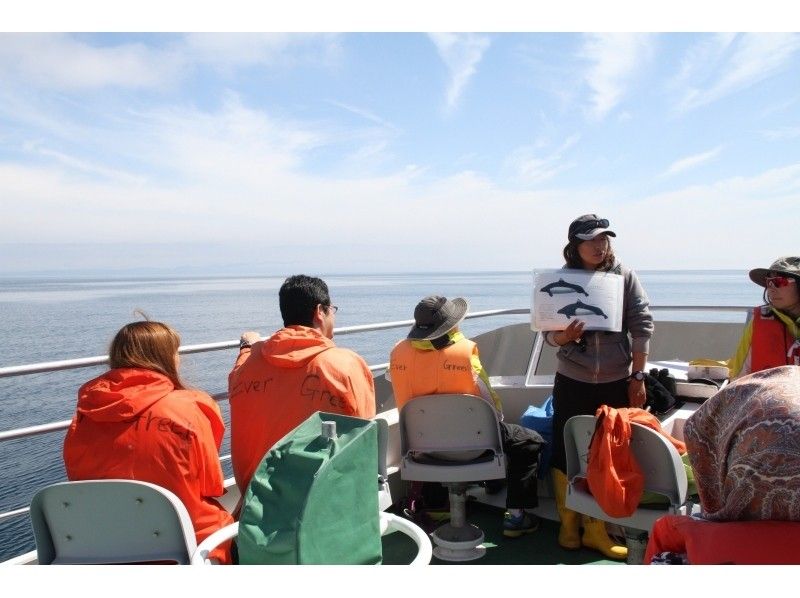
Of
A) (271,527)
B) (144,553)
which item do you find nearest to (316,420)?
(271,527)

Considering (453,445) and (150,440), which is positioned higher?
(150,440)

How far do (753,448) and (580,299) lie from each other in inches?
70.9

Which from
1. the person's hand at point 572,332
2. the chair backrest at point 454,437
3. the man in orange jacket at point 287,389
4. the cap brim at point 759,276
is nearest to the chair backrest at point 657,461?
the person's hand at point 572,332

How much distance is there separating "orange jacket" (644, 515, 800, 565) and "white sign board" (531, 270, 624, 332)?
1.66m

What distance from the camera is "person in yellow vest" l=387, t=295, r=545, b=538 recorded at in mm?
3158

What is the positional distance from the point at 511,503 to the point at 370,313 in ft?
149

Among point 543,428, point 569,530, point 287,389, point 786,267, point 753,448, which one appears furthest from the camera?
point 543,428

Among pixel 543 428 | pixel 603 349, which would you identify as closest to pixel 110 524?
pixel 603 349

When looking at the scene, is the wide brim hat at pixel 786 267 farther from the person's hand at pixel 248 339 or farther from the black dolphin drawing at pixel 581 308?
the person's hand at pixel 248 339

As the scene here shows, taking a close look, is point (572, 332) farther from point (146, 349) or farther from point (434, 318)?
point (146, 349)

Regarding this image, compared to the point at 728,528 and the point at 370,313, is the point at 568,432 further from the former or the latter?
the point at 370,313

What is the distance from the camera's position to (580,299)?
2922mm

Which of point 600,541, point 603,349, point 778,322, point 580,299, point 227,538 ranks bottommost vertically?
point 600,541

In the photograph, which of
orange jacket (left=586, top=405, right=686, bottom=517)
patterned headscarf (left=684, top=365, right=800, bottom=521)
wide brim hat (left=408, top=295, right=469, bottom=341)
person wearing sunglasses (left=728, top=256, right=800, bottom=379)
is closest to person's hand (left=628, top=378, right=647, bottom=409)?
person wearing sunglasses (left=728, top=256, right=800, bottom=379)
